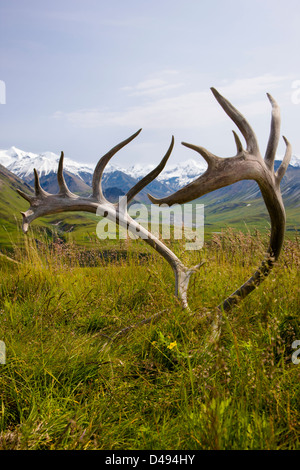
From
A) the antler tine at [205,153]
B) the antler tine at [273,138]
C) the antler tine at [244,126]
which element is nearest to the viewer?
the antler tine at [205,153]

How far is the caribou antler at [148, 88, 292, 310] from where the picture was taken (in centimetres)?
271

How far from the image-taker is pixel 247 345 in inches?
108

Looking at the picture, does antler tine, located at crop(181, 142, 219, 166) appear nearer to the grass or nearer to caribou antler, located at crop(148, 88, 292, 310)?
caribou antler, located at crop(148, 88, 292, 310)

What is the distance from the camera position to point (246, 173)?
3074 mm

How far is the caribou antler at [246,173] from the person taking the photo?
2.71 meters

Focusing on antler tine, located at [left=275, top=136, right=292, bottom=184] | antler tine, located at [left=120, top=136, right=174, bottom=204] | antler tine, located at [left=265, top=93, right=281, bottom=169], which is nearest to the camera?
antler tine, located at [left=265, top=93, right=281, bottom=169]

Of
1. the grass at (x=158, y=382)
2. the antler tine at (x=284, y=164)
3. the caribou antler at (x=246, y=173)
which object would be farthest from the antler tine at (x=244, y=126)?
the grass at (x=158, y=382)

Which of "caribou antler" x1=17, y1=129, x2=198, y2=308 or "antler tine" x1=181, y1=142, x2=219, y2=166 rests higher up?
"antler tine" x1=181, y1=142, x2=219, y2=166

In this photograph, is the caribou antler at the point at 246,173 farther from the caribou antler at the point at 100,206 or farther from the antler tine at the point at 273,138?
the caribou antler at the point at 100,206

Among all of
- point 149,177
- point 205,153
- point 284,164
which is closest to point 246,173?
point 205,153

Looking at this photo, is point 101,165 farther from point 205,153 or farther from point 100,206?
point 205,153

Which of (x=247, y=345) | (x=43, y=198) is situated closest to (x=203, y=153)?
(x=247, y=345)

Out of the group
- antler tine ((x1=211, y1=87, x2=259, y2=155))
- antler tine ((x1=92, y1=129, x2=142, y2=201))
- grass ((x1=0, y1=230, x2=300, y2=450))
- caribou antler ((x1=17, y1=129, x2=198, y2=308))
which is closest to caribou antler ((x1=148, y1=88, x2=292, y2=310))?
antler tine ((x1=211, y1=87, x2=259, y2=155))

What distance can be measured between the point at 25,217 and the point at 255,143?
2.87 m
